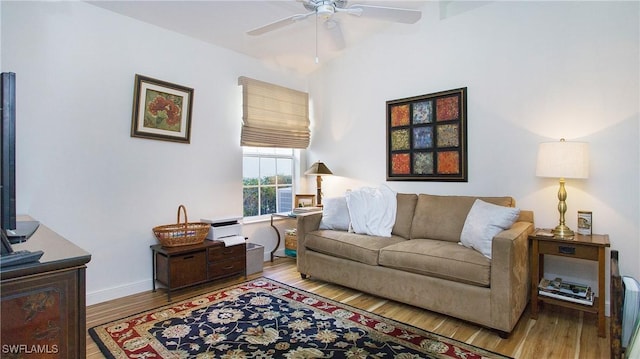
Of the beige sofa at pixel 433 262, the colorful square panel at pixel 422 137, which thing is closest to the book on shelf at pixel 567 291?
the beige sofa at pixel 433 262

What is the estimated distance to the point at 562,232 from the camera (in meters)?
2.53

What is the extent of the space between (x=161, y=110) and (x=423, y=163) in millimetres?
2744

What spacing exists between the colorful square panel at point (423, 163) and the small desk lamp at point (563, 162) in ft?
3.60

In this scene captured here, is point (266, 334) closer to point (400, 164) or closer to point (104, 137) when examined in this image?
point (104, 137)

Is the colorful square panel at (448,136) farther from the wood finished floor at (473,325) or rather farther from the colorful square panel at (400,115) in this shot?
the wood finished floor at (473,325)

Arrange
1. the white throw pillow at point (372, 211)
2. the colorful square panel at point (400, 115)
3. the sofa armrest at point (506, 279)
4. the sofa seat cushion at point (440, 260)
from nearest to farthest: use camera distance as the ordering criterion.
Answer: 1. the sofa armrest at point (506, 279)
2. the sofa seat cushion at point (440, 260)
3. the white throw pillow at point (372, 211)
4. the colorful square panel at point (400, 115)

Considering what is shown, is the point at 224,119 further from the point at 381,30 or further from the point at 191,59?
the point at 381,30

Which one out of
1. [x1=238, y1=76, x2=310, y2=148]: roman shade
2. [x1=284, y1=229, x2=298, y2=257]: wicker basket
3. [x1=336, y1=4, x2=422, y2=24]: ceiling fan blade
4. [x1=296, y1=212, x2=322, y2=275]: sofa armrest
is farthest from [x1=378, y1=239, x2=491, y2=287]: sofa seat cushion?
[x1=238, y1=76, x2=310, y2=148]: roman shade

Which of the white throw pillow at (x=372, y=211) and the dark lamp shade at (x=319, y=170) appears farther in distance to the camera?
the dark lamp shade at (x=319, y=170)

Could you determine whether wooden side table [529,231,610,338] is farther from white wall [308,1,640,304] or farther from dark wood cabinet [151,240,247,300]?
dark wood cabinet [151,240,247,300]

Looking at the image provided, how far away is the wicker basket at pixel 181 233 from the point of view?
3.05 m

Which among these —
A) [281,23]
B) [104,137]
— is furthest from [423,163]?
[104,137]

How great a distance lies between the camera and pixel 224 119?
3791 millimetres

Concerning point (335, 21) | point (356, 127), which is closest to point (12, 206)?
point (335, 21)
